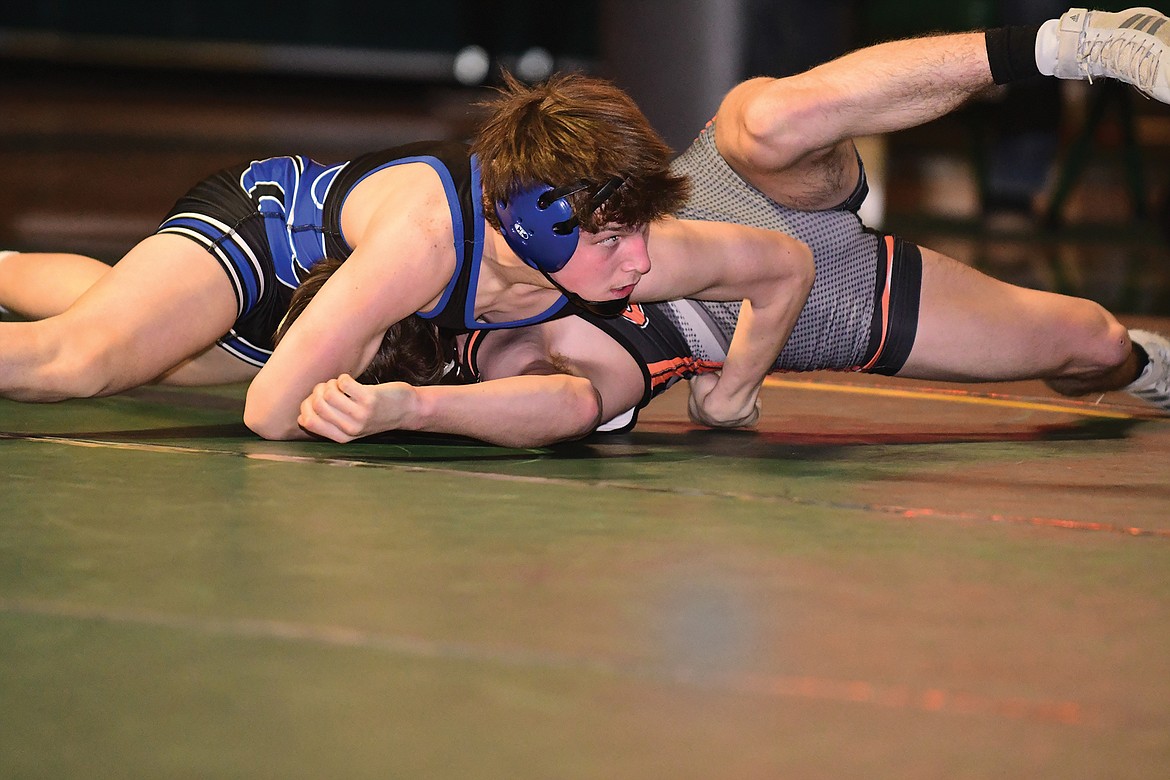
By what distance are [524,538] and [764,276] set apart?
2.88 feet

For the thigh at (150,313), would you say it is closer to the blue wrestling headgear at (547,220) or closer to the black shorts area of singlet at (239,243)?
the black shorts area of singlet at (239,243)

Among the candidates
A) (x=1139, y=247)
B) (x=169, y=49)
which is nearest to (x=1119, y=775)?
(x=1139, y=247)

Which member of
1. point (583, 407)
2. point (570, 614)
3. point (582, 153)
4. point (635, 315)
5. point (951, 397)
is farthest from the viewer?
point (951, 397)

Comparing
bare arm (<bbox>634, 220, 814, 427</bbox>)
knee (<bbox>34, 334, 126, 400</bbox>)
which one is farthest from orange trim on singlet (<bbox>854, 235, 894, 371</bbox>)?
knee (<bbox>34, 334, 126, 400</bbox>)

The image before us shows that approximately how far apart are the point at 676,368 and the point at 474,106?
98cm

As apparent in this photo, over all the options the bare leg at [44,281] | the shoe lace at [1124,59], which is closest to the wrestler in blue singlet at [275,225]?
the bare leg at [44,281]

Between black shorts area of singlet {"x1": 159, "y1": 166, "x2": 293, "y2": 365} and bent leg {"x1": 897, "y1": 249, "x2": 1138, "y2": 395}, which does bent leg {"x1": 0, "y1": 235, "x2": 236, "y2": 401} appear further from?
bent leg {"x1": 897, "y1": 249, "x2": 1138, "y2": 395}

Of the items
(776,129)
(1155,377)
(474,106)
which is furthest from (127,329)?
(1155,377)

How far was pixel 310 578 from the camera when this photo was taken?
1.62m

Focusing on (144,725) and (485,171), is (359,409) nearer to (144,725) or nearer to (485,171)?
(485,171)

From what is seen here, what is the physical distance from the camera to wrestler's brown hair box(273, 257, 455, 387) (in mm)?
2463

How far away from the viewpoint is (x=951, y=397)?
3211mm

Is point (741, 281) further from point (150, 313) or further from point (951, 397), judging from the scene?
point (150, 313)

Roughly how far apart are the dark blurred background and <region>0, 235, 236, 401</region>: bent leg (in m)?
0.77
